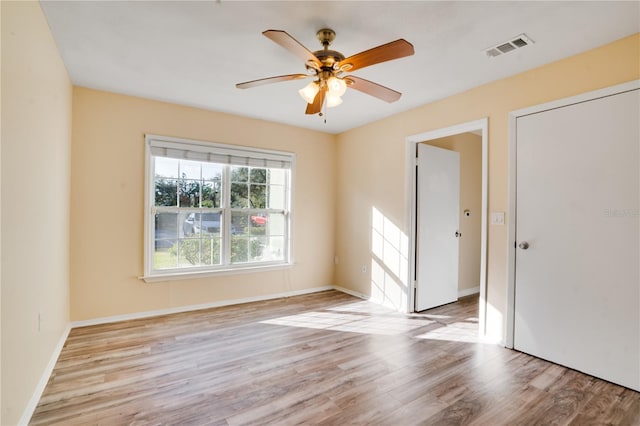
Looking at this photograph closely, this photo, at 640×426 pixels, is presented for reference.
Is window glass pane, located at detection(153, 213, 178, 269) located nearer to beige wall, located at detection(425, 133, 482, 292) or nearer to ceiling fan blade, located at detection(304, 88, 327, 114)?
ceiling fan blade, located at detection(304, 88, 327, 114)

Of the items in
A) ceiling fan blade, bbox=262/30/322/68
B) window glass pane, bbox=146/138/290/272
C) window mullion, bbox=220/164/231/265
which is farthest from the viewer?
window mullion, bbox=220/164/231/265

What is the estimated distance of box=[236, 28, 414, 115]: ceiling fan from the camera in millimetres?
1817

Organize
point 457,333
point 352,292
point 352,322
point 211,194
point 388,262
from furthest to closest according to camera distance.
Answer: point 352,292 < point 388,262 < point 211,194 < point 352,322 < point 457,333

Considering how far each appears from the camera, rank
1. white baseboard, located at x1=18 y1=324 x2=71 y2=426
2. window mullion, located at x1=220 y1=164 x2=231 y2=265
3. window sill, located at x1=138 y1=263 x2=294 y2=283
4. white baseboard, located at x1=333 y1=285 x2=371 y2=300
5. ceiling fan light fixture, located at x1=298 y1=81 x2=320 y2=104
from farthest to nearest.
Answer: white baseboard, located at x1=333 y1=285 x2=371 y2=300, window mullion, located at x1=220 y1=164 x2=231 y2=265, window sill, located at x1=138 y1=263 x2=294 y2=283, ceiling fan light fixture, located at x1=298 y1=81 x2=320 y2=104, white baseboard, located at x1=18 y1=324 x2=71 y2=426

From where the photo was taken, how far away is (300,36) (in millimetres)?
2277

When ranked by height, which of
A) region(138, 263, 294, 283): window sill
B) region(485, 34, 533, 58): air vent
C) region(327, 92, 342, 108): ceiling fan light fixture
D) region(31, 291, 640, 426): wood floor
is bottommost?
region(31, 291, 640, 426): wood floor

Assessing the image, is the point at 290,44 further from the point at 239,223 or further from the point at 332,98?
the point at 239,223

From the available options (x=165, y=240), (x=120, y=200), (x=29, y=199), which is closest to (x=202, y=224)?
(x=165, y=240)

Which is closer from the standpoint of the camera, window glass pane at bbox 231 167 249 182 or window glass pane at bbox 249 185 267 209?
window glass pane at bbox 231 167 249 182

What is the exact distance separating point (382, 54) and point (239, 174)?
280 centimetres

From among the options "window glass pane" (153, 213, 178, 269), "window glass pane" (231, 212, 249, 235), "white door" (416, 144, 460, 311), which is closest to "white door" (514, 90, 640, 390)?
"white door" (416, 144, 460, 311)

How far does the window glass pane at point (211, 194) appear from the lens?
3.99 meters

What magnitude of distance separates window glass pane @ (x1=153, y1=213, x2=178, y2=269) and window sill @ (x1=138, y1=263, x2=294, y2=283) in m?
0.13

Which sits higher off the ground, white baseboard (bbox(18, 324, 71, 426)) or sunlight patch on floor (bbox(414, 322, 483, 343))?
white baseboard (bbox(18, 324, 71, 426))
